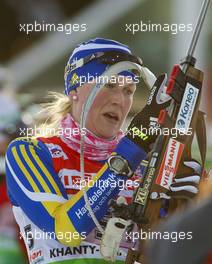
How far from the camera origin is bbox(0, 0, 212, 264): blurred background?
85.1 inches

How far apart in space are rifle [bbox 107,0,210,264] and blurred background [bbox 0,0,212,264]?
9 cm

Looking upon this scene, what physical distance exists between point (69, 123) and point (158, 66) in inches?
13.6

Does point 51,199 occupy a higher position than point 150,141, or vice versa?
point 150,141

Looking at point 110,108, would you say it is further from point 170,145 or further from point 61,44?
point 61,44

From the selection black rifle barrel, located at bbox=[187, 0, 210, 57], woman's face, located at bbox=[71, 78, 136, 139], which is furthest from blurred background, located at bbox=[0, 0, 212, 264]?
black rifle barrel, located at bbox=[187, 0, 210, 57]

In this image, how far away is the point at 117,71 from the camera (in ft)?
6.02

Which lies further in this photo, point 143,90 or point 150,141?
point 143,90

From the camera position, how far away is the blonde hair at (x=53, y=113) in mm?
1926

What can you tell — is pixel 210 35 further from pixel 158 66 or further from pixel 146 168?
pixel 146 168

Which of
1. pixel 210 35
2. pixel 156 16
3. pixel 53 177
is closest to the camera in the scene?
pixel 53 177

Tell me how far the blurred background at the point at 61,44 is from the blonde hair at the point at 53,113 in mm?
83

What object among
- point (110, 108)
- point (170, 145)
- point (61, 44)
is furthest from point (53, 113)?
point (61, 44)

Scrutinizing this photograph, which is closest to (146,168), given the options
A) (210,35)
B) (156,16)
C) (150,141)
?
(150,141)

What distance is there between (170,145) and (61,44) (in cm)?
82
